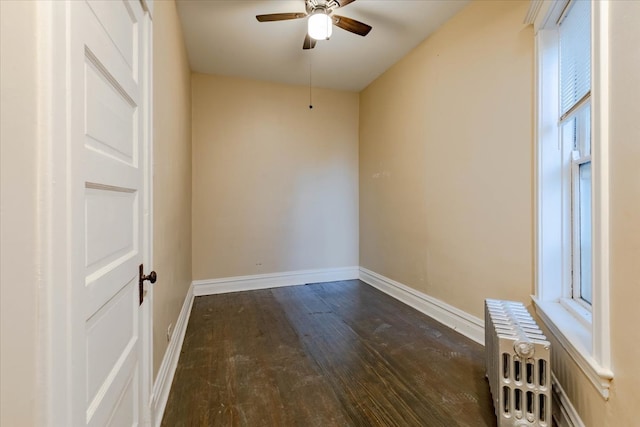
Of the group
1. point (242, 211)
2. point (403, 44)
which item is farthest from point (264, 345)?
point (403, 44)

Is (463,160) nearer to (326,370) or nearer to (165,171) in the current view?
(326,370)

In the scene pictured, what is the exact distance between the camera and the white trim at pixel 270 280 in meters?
3.97

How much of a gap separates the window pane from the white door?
7.85 ft

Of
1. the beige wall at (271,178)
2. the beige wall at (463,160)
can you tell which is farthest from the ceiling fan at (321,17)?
the beige wall at (271,178)

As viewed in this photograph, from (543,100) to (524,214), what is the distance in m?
0.78

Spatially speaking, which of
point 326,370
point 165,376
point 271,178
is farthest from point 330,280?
point 165,376

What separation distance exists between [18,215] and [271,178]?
3797 millimetres

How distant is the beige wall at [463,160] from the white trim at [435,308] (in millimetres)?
77

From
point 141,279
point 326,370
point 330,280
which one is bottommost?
point 326,370

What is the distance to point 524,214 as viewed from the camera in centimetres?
216

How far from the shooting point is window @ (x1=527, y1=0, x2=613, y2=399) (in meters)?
1.68

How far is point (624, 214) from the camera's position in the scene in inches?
44.6

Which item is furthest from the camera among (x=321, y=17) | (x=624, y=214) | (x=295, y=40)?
(x=295, y=40)

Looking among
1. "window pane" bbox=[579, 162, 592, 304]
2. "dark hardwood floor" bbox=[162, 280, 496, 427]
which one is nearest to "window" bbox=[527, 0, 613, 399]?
"window pane" bbox=[579, 162, 592, 304]
